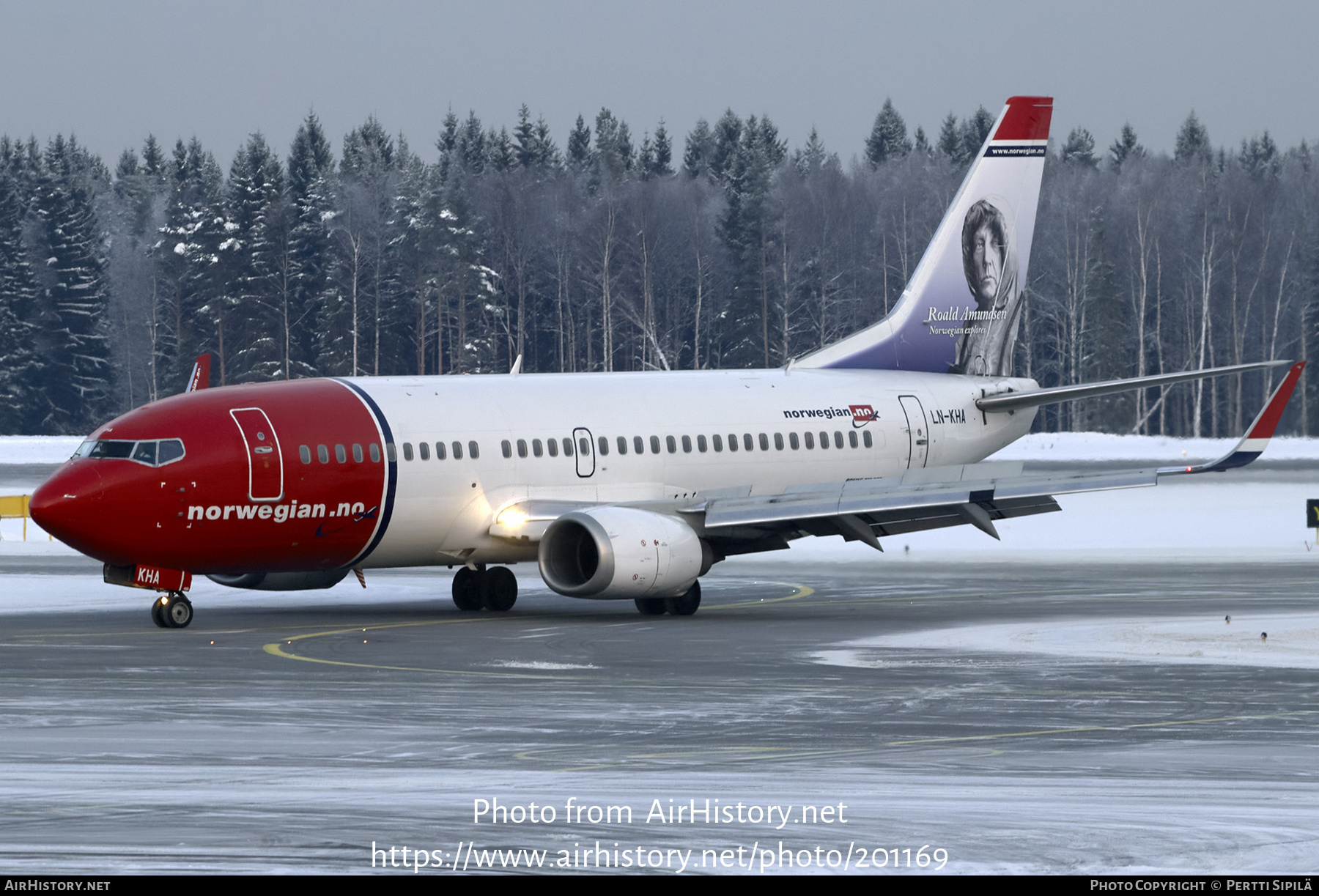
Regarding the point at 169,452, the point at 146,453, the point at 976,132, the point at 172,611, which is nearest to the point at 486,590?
the point at 172,611

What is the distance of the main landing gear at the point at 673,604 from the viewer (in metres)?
31.6

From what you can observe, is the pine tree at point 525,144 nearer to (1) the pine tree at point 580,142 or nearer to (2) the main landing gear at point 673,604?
(1) the pine tree at point 580,142

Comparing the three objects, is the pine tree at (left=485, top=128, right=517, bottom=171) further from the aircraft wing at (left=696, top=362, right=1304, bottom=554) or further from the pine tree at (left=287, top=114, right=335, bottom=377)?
the aircraft wing at (left=696, top=362, right=1304, bottom=554)

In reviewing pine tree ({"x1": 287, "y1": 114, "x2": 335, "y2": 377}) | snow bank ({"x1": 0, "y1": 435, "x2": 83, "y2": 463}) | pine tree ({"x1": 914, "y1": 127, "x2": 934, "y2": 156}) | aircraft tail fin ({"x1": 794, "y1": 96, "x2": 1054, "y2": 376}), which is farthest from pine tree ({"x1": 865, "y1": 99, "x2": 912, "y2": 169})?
aircraft tail fin ({"x1": 794, "y1": 96, "x2": 1054, "y2": 376})

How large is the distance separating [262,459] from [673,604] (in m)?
6.97

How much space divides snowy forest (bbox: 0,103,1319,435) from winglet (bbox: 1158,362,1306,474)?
87823mm

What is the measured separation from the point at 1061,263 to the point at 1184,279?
7.83m

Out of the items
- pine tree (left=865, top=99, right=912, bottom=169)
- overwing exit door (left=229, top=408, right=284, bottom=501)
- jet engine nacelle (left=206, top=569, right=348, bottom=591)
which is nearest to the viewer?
overwing exit door (left=229, top=408, right=284, bottom=501)

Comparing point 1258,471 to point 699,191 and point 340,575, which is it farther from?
point 699,191

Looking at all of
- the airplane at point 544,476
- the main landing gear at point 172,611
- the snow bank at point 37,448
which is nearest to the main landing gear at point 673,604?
the airplane at point 544,476

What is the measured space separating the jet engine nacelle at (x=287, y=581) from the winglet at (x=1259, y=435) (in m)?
13.9

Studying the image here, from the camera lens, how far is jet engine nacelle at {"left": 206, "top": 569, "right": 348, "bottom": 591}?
32875 millimetres

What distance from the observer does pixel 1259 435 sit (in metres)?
30.7

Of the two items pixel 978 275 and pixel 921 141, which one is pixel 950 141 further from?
pixel 978 275
